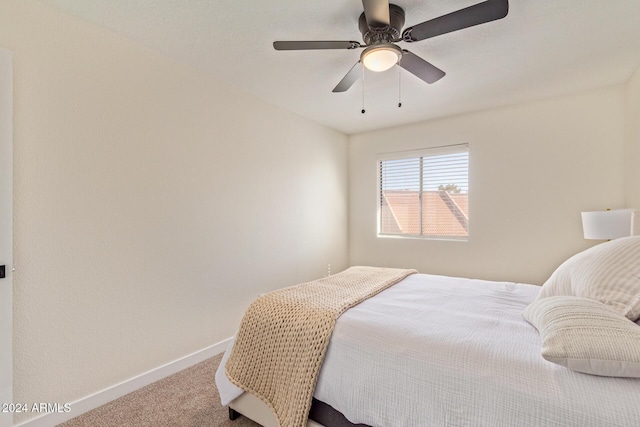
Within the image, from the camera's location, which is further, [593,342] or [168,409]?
[168,409]

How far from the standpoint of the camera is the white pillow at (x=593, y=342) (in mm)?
889

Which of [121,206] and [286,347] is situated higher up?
[121,206]

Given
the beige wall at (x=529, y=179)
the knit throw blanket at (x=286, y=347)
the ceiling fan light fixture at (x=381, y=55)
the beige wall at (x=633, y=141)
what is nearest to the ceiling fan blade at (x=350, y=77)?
the ceiling fan light fixture at (x=381, y=55)

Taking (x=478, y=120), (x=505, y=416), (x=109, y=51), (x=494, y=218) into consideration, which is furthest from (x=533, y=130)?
(x=109, y=51)

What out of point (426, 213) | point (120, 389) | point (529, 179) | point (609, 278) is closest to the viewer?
point (609, 278)

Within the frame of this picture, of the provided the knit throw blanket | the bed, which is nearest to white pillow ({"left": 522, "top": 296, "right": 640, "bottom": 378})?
the bed

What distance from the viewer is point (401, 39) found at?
5.50 feet

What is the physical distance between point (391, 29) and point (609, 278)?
1.61 metres

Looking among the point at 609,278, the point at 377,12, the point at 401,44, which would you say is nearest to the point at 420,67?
the point at 401,44

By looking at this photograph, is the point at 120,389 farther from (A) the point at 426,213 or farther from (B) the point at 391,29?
(A) the point at 426,213

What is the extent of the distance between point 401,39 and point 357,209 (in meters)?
2.76

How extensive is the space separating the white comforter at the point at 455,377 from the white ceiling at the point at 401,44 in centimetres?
172

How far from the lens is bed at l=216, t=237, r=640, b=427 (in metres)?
0.89

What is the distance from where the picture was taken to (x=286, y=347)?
4.69 feet
